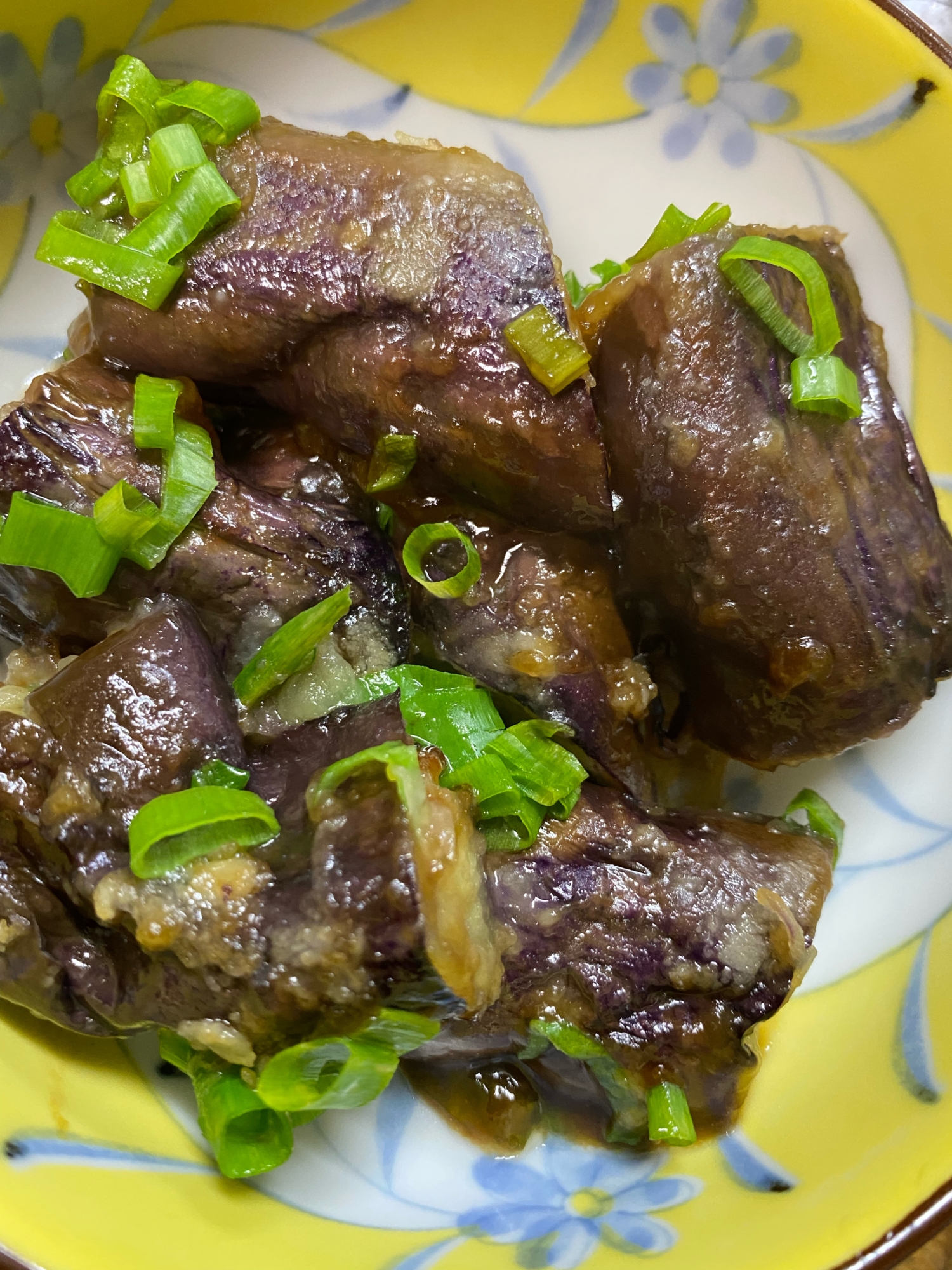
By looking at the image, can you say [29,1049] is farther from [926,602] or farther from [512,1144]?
[926,602]

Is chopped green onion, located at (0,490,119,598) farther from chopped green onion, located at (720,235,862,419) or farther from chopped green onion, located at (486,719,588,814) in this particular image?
chopped green onion, located at (720,235,862,419)

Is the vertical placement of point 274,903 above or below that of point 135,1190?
above

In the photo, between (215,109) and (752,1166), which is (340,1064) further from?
(215,109)

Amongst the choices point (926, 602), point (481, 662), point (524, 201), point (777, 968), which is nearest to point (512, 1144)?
point (777, 968)

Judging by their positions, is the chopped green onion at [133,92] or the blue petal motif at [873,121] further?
the blue petal motif at [873,121]

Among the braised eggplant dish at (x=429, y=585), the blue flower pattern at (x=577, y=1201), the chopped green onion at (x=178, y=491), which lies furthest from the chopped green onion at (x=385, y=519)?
the blue flower pattern at (x=577, y=1201)

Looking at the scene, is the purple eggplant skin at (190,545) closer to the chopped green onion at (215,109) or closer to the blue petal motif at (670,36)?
the chopped green onion at (215,109)

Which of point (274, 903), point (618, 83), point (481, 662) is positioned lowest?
point (274, 903)

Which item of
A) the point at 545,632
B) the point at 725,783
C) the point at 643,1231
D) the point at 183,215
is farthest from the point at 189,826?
the point at 725,783
